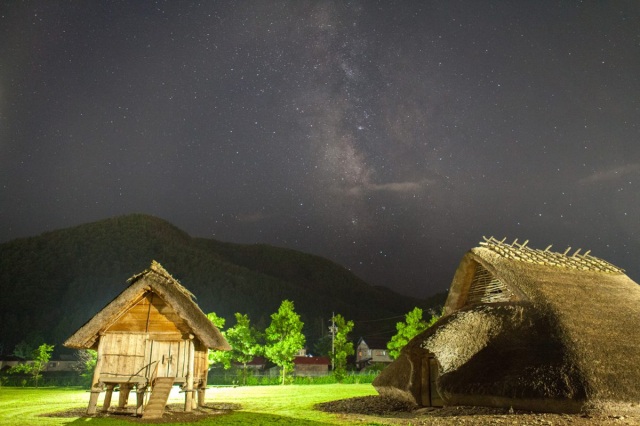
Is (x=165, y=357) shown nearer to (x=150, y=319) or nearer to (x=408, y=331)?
(x=150, y=319)

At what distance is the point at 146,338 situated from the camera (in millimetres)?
17547

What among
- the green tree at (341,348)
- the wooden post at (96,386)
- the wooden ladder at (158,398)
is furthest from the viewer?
the green tree at (341,348)

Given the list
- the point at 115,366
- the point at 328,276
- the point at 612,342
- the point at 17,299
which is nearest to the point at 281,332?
the point at 115,366

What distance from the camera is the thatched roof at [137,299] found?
1697cm

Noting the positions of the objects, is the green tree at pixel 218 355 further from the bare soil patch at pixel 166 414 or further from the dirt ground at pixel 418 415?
the bare soil patch at pixel 166 414

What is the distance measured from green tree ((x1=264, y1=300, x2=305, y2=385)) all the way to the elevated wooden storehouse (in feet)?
81.4

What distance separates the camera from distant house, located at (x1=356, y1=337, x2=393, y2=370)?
83188 millimetres

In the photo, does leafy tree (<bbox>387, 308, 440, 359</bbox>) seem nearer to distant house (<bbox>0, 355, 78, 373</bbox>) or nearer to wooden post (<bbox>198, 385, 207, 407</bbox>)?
wooden post (<bbox>198, 385, 207, 407</bbox>)

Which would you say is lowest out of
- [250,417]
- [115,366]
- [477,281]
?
[250,417]

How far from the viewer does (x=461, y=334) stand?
16312 millimetres

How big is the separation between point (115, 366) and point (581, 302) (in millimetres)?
16868

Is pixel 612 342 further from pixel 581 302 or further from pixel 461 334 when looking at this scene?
pixel 461 334

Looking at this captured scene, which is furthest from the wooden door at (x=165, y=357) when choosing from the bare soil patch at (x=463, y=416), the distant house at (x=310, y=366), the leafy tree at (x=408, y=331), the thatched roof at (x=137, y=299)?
the distant house at (x=310, y=366)

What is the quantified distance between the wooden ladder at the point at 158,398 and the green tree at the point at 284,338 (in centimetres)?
2597
